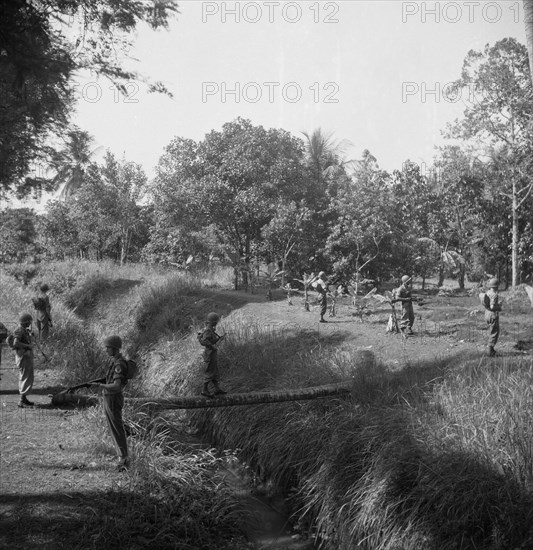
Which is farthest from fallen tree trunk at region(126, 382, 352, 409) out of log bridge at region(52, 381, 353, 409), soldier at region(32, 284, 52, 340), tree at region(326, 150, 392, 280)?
tree at region(326, 150, 392, 280)

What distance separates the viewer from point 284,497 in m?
7.68

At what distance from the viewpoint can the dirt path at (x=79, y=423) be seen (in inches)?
203

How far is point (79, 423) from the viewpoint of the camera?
7672 mm

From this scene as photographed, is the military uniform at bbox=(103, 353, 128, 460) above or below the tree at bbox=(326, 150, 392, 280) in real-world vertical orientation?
below

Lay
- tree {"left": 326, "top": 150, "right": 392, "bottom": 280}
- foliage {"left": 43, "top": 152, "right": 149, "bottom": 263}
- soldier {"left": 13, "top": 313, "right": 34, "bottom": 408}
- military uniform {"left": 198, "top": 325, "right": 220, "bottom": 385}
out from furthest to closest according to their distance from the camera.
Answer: foliage {"left": 43, "top": 152, "right": 149, "bottom": 263} < tree {"left": 326, "top": 150, "right": 392, "bottom": 280} < soldier {"left": 13, "top": 313, "right": 34, "bottom": 408} < military uniform {"left": 198, "top": 325, "right": 220, "bottom": 385}

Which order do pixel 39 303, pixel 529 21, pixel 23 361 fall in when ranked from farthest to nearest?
pixel 39 303
pixel 23 361
pixel 529 21

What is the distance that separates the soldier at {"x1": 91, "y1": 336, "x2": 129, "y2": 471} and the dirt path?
1.25 ft

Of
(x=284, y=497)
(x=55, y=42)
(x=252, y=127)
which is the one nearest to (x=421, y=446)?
(x=284, y=497)

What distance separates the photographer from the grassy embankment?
5465 millimetres

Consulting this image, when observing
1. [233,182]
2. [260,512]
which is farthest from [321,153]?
[260,512]

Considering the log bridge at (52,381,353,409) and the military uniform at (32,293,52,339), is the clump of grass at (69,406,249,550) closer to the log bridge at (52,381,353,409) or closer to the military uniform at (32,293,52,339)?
the log bridge at (52,381,353,409)

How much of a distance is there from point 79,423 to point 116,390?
78.8 inches

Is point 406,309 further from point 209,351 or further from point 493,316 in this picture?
point 209,351

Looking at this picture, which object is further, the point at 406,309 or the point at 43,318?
the point at 43,318
